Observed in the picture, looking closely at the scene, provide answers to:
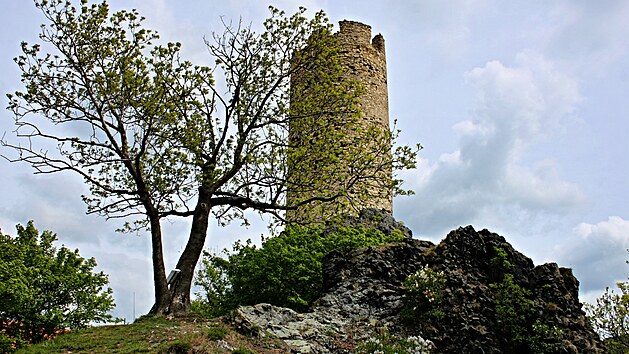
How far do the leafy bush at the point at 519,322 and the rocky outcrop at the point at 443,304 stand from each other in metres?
0.04

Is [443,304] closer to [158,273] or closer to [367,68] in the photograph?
[158,273]

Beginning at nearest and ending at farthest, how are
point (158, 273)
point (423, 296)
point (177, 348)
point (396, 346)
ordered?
point (177, 348) < point (396, 346) < point (423, 296) < point (158, 273)

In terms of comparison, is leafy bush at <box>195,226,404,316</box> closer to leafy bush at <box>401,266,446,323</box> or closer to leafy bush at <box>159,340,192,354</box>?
leafy bush at <box>401,266,446,323</box>

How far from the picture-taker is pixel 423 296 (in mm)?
10422

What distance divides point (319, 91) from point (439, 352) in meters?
6.63

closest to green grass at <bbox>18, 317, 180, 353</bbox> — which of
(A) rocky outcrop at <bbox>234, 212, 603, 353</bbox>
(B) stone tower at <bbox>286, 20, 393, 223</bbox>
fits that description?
(A) rocky outcrop at <bbox>234, 212, 603, 353</bbox>

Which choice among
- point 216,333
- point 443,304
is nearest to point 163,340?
point 216,333

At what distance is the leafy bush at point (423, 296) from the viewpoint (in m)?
10.2

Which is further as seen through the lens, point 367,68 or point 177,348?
point 367,68

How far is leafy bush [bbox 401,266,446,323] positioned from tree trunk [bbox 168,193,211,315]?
15.2 feet

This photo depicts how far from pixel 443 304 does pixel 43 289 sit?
7.26m

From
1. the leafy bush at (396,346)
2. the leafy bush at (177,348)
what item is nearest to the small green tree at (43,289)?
the leafy bush at (177,348)

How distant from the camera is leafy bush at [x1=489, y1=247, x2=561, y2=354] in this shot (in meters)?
9.80

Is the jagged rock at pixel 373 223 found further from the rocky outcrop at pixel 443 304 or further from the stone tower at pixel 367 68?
the rocky outcrop at pixel 443 304
